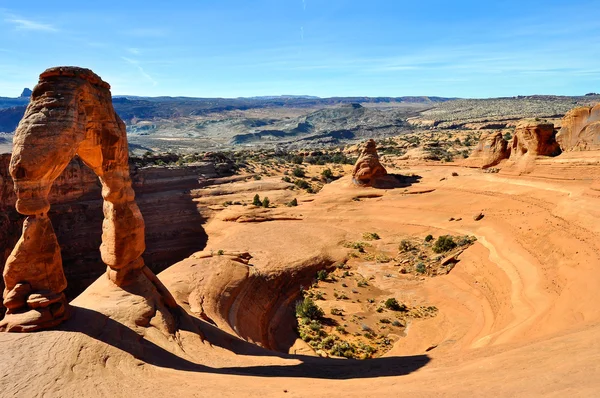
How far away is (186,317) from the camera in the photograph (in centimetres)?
1193

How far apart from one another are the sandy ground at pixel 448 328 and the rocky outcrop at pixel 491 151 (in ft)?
24.7

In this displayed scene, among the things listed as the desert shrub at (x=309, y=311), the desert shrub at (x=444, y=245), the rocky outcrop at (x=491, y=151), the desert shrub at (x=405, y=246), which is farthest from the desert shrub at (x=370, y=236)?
the rocky outcrop at (x=491, y=151)

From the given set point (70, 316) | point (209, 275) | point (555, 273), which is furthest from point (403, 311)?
point (70, 316)

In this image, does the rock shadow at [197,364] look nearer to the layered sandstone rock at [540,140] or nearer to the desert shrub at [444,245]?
the desert shrub at [444,245]

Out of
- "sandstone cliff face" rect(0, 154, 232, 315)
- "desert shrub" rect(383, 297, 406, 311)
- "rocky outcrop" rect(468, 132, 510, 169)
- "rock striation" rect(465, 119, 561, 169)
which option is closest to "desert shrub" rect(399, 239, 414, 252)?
"desert shrub" rect(383, 297, 406, 311)

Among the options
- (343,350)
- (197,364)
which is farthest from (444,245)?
(197,364)

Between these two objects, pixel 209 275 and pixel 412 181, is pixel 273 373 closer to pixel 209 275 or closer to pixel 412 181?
pixel 209 275

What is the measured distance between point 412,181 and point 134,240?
1163 inches

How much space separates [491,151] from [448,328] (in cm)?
2628

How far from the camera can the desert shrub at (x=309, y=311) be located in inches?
658

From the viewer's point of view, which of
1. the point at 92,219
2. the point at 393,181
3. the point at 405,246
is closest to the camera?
the point at 405,246

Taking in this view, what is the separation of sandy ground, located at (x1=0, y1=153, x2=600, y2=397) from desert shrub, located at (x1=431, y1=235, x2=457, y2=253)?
56.6 inches

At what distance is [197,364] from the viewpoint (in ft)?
30.1

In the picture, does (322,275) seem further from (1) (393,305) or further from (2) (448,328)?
(2) (448,328)
